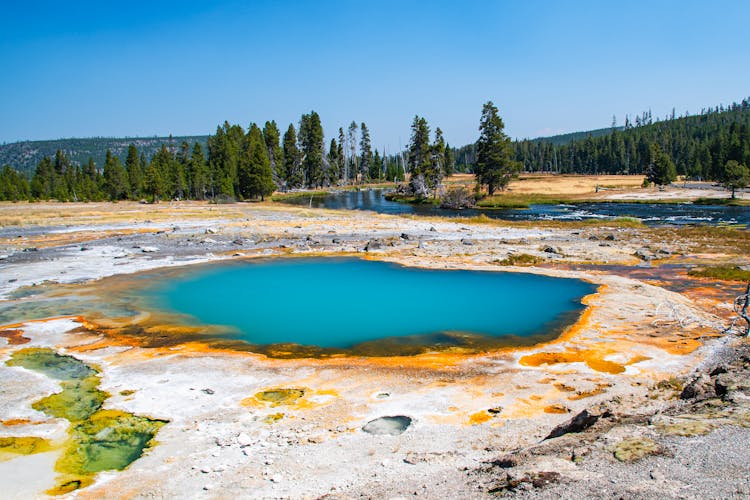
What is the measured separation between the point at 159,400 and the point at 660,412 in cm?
898

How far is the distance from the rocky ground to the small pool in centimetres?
149

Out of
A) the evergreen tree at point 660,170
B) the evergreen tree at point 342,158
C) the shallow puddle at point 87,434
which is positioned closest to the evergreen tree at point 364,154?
the evergreen tree at point 342,158

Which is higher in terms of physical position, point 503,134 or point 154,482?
point 503,134

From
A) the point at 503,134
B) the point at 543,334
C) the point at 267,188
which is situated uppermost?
the point at 503,134

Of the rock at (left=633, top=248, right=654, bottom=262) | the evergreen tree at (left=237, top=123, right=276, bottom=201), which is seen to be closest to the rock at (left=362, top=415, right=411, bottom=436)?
the rock at (left=633, top=248, right=654, bottom=262)

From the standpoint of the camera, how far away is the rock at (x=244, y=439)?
8.12 m

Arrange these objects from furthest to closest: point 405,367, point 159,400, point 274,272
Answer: point 274,272
point 405,367
point 159,400

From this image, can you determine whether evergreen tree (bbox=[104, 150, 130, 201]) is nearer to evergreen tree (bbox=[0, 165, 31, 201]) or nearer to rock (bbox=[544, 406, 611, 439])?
evergreen tree (bbox=[0, 165, 31, 201])

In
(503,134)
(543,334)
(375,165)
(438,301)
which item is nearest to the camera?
(543,334)

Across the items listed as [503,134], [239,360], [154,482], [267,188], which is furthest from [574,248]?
[267,188]

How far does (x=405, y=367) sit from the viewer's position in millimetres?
12000

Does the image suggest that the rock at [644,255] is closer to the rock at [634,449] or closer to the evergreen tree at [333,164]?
the rock at [634,449]

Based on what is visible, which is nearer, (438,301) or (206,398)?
(206,398)

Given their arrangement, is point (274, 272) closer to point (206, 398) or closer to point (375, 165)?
point (206, 398)
